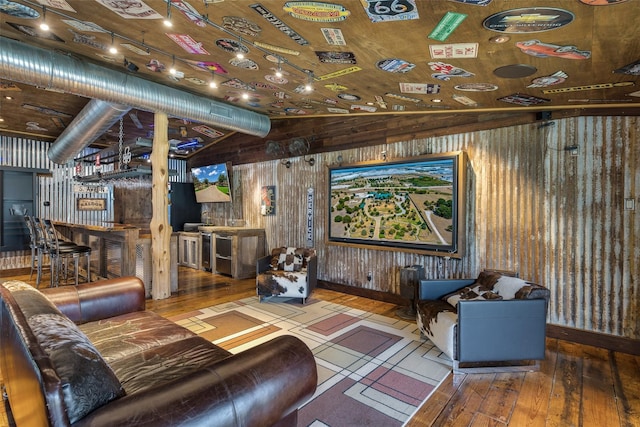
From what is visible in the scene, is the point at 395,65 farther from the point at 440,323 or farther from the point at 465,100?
the point at 440,323

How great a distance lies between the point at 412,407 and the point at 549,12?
2765 mm

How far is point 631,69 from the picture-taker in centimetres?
235

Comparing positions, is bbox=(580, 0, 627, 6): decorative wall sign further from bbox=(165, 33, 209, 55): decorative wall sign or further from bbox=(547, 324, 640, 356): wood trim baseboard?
bbox=(547, 324, 640, 356): wood trim baseboard

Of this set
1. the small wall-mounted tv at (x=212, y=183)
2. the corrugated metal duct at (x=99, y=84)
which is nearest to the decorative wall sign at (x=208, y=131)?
the small wall-mounted tv at (x=212, y=183)

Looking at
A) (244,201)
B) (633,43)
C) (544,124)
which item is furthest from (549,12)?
(244,201)

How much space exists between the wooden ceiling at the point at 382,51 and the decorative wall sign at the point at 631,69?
0.08 ft

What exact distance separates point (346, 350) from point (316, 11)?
309 centimetres

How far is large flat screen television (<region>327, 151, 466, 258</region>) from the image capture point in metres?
4.32

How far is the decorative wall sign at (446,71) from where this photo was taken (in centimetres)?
272

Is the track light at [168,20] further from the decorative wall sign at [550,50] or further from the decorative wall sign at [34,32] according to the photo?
the decorative wall sign at [550,50]

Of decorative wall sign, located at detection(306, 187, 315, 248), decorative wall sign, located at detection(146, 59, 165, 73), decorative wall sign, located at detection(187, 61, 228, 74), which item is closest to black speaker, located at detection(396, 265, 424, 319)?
decorative wall sign, located at detection(306, 187, 315, 248)

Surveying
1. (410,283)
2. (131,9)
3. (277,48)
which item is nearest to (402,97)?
(277,48)

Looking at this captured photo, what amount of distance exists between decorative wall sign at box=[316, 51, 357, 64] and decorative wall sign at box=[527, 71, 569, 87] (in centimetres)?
167

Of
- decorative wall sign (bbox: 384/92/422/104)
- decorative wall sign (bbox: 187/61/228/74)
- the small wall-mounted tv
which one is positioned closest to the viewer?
decorative wall sign (bbox: 187/61/228/74)
